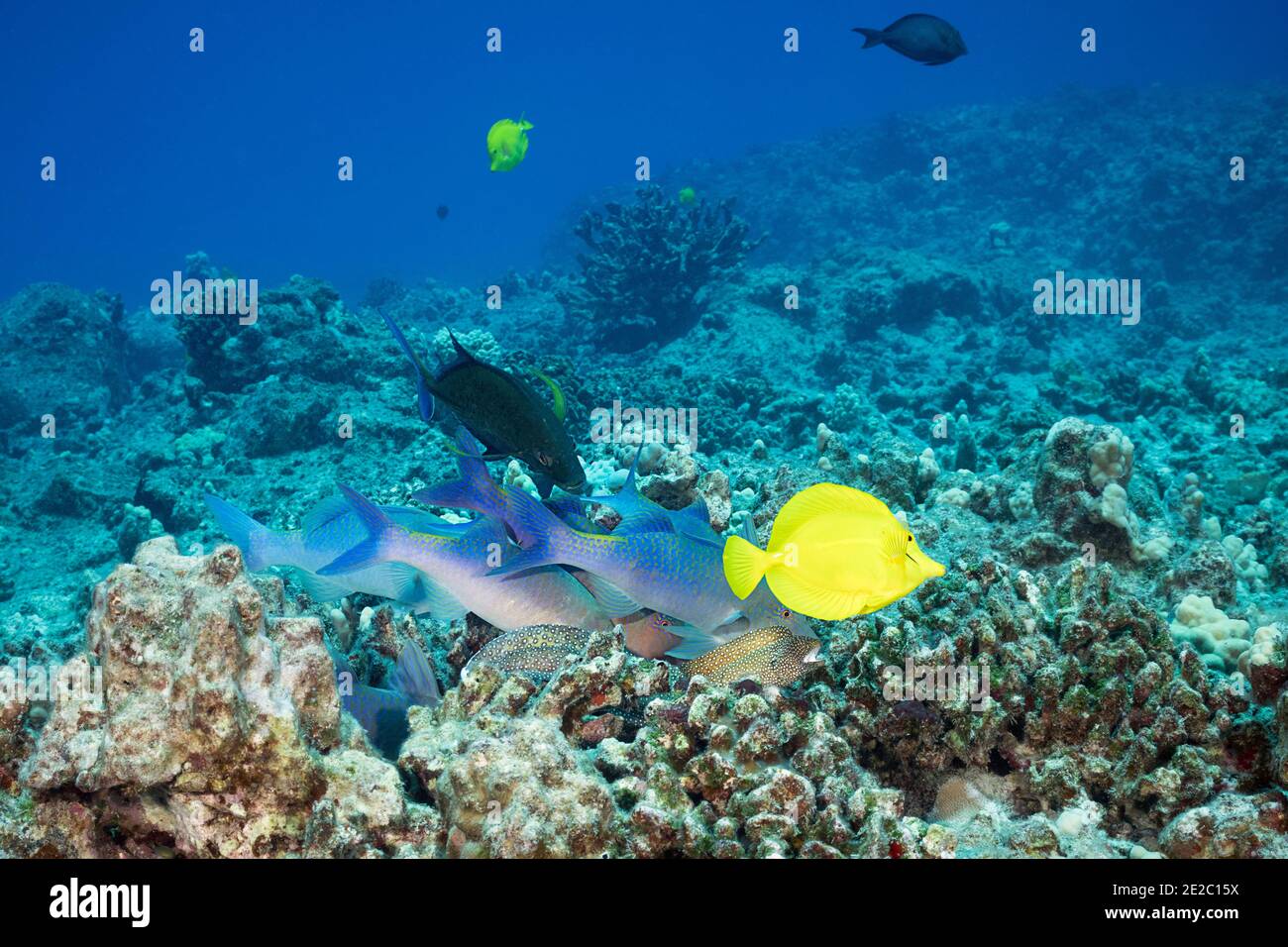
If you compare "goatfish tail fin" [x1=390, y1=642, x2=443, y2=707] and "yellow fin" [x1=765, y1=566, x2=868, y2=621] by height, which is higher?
"yellow fin" [x1=765, y1=566, x2=868, y2=621]

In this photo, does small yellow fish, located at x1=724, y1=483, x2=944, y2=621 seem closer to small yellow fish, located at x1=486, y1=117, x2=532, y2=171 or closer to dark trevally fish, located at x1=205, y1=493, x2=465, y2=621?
dark trevally fish, located at x1=205, y1=493, x2=465, y2=621

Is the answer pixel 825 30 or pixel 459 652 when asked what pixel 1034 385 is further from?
pixel 825 30

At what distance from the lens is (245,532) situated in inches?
137

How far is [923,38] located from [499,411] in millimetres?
8585

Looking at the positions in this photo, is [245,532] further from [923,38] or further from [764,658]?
[923,38]

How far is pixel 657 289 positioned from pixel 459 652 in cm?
1183

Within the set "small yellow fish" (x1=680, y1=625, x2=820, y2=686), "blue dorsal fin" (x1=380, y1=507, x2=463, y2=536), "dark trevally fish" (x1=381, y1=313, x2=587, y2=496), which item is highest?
"dark trevally fish" (x1=381, y1=313, x2=587, y2=496)

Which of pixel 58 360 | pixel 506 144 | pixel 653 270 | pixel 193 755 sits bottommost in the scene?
pixel 193 755

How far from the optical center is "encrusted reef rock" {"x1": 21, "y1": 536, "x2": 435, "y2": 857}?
2.09 m

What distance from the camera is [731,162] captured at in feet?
119

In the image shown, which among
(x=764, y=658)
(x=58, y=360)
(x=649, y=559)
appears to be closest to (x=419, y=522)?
(x=649, y=559)

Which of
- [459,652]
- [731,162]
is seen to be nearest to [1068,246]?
[731,162]

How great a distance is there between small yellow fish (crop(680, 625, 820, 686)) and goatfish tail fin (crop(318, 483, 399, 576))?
1.40 meters

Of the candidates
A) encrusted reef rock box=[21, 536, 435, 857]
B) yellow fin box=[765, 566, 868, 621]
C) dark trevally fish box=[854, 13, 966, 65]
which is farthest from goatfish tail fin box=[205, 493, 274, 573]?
dark trevally fish box=[854, 13, 966, 65]
